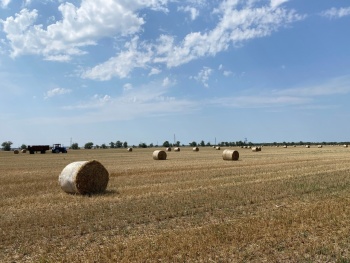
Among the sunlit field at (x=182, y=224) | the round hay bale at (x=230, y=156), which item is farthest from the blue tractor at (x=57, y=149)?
the sunlit field at (x=182, y=224)

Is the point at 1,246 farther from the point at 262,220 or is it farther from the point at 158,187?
the point at 158,187

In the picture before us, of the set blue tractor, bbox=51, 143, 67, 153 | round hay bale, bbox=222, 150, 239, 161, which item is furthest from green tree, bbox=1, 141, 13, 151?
round hay bale, bbox=222, 150, 239, 161

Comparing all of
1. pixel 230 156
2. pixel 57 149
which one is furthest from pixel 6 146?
pixel 230 156

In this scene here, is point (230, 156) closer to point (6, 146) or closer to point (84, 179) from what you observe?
point (84, 179)

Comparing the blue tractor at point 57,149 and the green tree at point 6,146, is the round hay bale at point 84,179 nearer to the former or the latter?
the blue tractor at point 57,149

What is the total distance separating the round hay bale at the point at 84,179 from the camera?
52.3 ft

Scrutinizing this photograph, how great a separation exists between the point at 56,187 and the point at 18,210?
19.3 ft

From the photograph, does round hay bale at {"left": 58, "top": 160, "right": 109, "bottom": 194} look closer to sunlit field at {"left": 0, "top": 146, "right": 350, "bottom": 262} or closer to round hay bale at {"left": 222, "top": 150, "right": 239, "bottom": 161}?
sunlit field at {"left": 0, "top": 146, "right": 350, "bottom": 262}

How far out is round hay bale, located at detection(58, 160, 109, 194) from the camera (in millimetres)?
15938

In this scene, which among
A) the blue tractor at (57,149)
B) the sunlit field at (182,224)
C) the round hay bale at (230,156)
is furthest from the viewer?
the blue tractor at (57,149)

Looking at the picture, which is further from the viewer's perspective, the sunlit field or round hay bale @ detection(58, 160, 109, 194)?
round hay bale @ detection(58, 160, 109, 194)

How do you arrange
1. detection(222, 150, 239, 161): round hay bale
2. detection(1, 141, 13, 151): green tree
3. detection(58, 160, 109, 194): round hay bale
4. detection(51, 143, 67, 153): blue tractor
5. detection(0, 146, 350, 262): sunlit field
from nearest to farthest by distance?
detection(0, 146, 350, 262): sunlit field, detection(58, 160, 109, 194): round hay bale, detection(222, 150, 239, 161): round hay bale, detection(51, 143, 67, 153): blue tractor, detection(1, 141, 13, 151): green tree

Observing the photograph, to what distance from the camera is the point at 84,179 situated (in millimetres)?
16156

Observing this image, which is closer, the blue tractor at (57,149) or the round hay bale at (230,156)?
the round hay bale at (230,156)
